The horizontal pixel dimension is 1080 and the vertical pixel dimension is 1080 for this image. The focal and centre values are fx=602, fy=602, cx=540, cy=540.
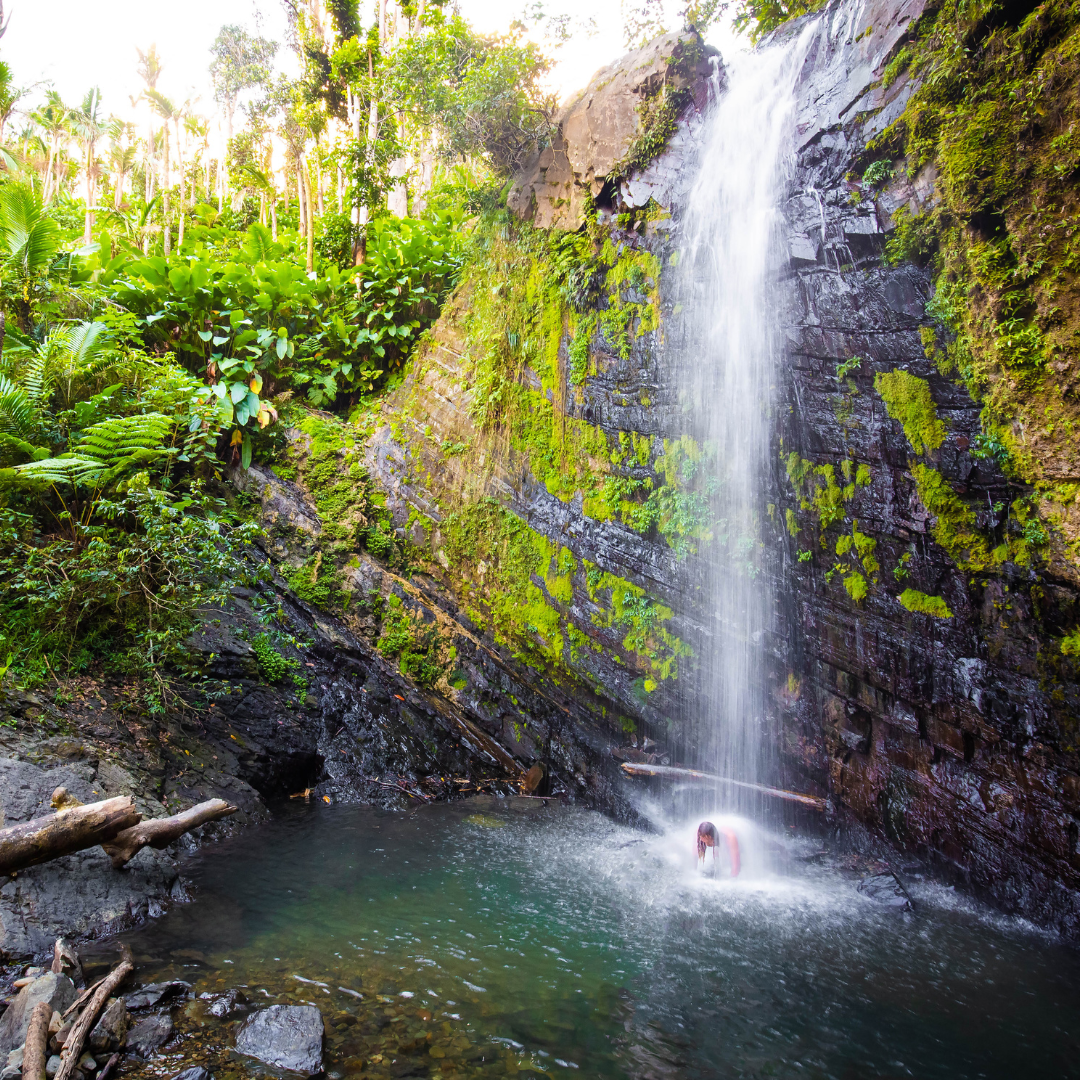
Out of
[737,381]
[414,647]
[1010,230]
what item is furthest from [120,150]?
[1010,230]

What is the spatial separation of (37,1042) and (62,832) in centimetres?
133

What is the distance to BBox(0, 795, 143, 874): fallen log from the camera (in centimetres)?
325

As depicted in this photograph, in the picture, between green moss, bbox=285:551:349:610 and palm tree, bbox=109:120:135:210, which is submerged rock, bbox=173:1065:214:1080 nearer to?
green moss, bbox=285:551:349:610

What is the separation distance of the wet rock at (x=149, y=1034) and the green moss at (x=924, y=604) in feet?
18.3

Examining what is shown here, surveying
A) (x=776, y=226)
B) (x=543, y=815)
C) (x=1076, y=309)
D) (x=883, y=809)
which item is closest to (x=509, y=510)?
(x=543, y=815)

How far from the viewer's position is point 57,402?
654 centimetres

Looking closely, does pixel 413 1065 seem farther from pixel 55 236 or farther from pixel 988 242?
pixel 55 236

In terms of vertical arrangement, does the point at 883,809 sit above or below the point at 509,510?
below

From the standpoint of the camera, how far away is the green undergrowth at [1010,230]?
14.1 ft

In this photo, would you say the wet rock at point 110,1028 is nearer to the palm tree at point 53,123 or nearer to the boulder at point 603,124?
the boulder at point 603,124

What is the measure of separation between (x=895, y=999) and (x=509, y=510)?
18.6ft

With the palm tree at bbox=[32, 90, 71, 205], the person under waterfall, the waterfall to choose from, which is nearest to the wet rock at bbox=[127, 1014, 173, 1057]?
the person under waterfall

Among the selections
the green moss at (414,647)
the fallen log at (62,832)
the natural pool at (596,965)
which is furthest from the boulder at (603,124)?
the fallen log at (62,832)

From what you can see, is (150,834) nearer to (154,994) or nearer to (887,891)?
(154,994)
